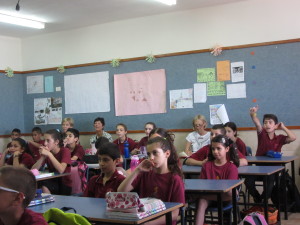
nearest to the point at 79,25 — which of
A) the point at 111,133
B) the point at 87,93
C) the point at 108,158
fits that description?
the point at 87,93

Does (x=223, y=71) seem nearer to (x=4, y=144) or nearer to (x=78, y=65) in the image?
(x=78, y=65)

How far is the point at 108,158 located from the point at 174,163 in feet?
1.68

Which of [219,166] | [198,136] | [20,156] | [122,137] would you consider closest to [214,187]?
[219,166]

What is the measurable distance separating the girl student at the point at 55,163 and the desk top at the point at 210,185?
5.65 feet

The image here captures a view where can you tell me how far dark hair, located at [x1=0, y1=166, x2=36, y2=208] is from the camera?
5.60 ft

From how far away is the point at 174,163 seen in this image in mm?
3109

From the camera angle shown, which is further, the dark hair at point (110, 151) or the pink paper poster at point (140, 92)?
the pink paper poster at point (140, 92)

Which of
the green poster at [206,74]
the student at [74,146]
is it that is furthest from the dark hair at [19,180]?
the green poster at [206,74]

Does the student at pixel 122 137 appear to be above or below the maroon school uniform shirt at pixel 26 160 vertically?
above

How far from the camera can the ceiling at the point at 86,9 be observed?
A: 609 cm

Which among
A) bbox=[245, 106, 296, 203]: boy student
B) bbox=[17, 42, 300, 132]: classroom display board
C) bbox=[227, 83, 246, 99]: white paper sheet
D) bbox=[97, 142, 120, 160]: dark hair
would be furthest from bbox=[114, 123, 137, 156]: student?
bbox=[97, 142, 120, 160]: dark hair

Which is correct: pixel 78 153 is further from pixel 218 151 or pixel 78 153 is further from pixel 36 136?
pixel 218 151

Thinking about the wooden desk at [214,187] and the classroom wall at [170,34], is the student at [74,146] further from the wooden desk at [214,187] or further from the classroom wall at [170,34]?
the wooden desk at [214,187]

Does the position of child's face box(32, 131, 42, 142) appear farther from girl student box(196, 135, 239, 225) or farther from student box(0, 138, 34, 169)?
girl student box(196, 135, 239, 225)
